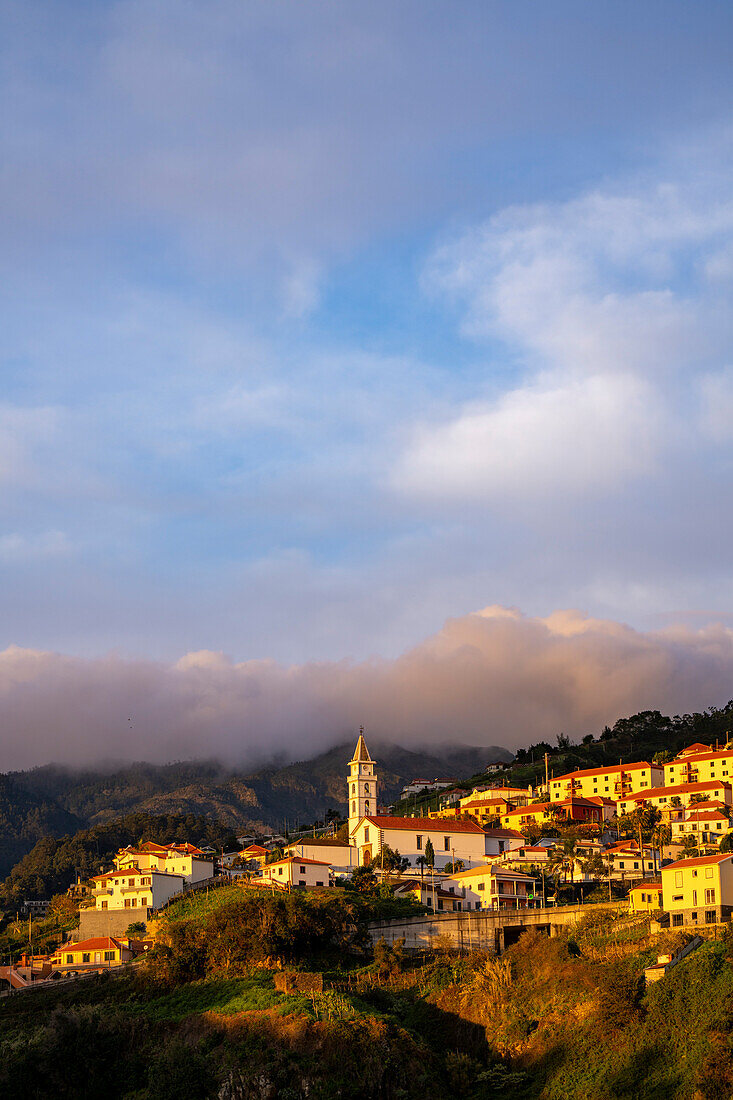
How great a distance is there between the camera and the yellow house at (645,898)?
68.6 m

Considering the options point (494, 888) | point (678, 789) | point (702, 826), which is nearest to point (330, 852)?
point (494, 888)

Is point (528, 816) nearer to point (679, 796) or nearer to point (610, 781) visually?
point (679, 796)

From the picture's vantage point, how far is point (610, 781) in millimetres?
128375

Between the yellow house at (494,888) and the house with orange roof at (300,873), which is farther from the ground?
the house with orange roof at (300,873)

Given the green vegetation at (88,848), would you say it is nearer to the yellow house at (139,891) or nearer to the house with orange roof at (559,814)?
the house with orange roof at (559,814)

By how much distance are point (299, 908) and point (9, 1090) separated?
712 inches

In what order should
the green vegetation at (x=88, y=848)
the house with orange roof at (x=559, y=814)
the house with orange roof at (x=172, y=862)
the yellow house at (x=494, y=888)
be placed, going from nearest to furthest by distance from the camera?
the yellow house at (x=494, y=888) → the house with orange roof at (x=172, y=862) → the house with orange roof at (x=559, y=814) → the green vegetation at (x=88, y=848)

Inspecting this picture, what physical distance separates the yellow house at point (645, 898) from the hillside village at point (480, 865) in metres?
0.12

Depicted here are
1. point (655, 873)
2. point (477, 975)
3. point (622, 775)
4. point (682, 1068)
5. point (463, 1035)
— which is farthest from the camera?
point (622, 775)

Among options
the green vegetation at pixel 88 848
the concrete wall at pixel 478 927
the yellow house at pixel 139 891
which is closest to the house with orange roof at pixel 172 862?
the yellow house at pixel 139 891

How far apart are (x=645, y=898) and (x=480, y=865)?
23429 millimetres

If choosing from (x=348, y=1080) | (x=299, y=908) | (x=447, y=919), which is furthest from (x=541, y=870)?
(x=348, y=1080)

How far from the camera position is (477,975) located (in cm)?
6606

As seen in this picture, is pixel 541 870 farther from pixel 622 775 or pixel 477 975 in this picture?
pixel 622 775
